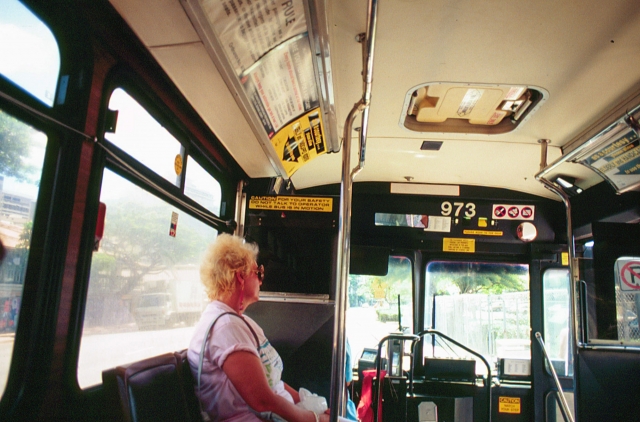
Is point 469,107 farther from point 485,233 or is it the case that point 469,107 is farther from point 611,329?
point 611,329

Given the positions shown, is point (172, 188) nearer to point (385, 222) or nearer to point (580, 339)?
point (385, 222)

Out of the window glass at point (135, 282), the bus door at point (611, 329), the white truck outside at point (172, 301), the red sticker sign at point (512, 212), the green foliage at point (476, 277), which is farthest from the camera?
the green foliage at point (476, 277)

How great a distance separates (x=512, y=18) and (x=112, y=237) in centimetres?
199

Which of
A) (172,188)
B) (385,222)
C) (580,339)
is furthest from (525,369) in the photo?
(172,188)

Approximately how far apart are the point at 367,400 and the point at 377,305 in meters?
1.03

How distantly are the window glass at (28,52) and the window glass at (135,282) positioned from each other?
1.39ft

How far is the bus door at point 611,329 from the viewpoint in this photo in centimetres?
297

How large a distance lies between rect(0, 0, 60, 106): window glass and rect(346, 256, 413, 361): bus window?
342 centimetres

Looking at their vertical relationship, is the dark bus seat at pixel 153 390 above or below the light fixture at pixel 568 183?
below

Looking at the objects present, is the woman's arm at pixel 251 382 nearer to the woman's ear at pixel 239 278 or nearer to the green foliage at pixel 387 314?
the woman's ear at pixel 239 278

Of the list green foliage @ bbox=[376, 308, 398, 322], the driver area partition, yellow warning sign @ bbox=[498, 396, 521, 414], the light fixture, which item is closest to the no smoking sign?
the light fixture

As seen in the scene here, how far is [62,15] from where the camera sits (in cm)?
151

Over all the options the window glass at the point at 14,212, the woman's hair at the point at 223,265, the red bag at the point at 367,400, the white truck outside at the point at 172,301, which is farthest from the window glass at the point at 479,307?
the window glass at the point at 14,212

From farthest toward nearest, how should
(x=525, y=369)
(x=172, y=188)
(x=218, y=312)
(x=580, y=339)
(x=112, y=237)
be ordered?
(x=525, y=369), (x=580, y=339), (x=172, y=188), (x=218, y=312), (x=112, y=237)
